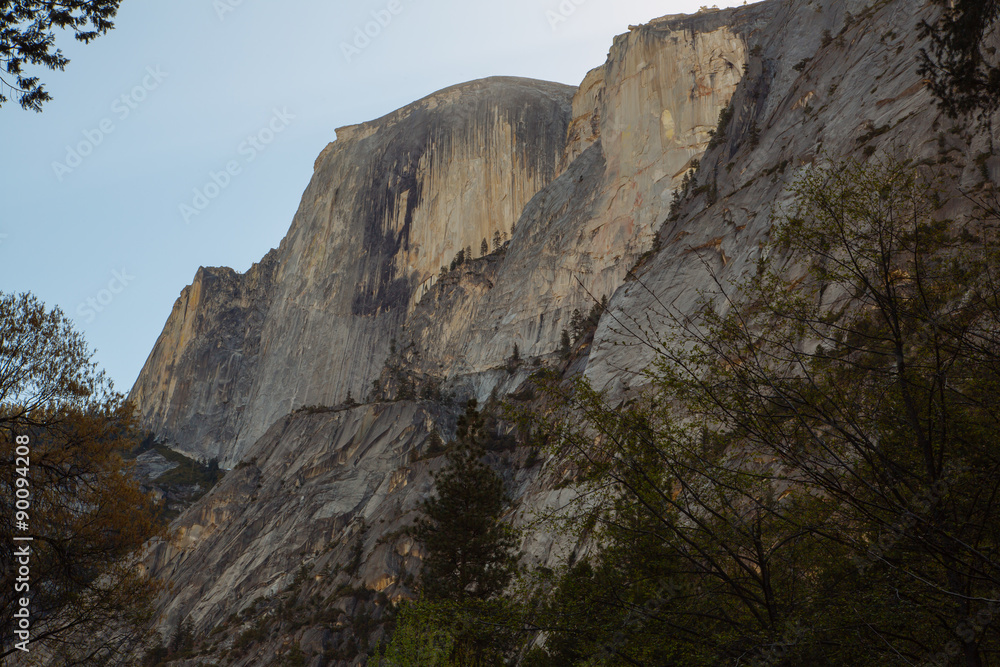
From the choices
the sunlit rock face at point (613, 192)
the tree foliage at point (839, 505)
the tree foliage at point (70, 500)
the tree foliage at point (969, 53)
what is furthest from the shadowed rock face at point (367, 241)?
the tree foliage at point (839, 505)

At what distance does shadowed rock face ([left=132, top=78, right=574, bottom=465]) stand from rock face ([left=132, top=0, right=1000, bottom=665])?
32 cm

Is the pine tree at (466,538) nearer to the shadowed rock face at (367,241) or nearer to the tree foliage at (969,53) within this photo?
the tree foliage at (969,53)

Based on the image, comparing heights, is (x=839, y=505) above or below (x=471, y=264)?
below

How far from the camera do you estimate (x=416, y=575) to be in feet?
144

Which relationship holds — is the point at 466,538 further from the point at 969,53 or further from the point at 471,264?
the point at 471,264

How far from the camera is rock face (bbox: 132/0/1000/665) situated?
3888 cm

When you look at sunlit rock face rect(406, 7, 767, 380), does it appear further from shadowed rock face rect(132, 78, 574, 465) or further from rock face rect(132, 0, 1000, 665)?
shadowed rock face rect(132, 78, 574, 465)

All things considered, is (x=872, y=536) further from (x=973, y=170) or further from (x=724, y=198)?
(x=724, y=198)

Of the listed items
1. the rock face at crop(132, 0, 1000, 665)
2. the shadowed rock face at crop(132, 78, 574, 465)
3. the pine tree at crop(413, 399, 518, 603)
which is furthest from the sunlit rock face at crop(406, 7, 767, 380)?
the pine tree at crop(413, 399, 518, 603)

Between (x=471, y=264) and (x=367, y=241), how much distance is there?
2169 cm

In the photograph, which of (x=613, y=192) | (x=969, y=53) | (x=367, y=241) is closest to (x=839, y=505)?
(x=969, y=53)

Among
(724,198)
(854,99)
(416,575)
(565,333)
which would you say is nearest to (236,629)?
(416,575)

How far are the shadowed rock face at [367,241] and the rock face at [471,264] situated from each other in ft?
1.06

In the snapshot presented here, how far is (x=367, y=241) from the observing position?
98375 mm
